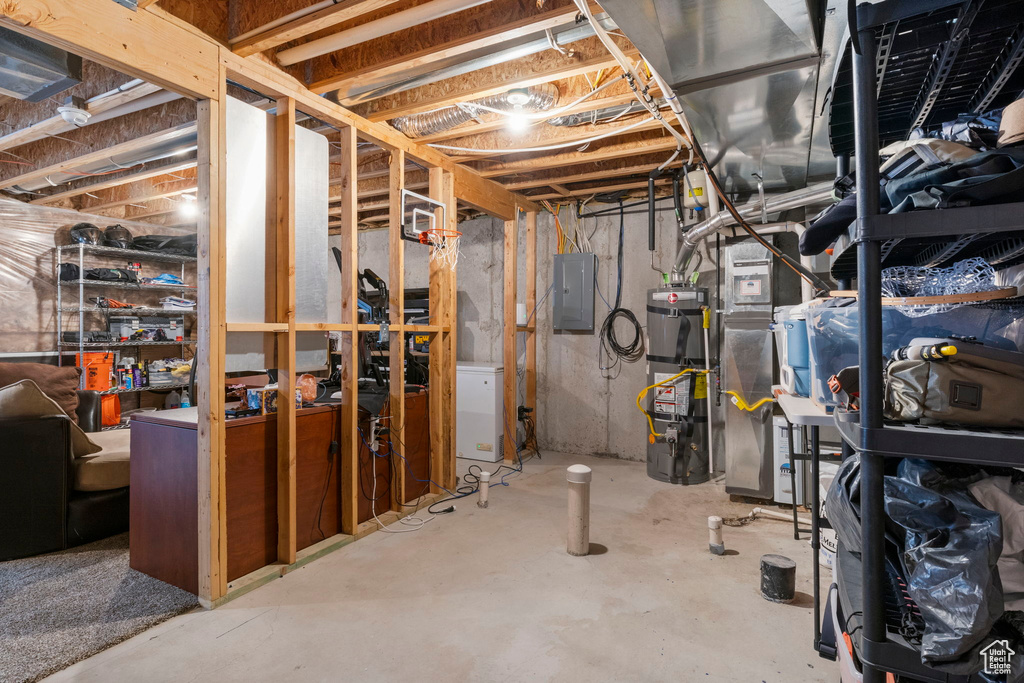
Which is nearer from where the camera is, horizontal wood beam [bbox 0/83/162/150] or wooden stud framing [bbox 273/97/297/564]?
wooden stud framing [bbox 273/97/297/564]

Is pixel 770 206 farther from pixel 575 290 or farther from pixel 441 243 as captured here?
pixel 441 243

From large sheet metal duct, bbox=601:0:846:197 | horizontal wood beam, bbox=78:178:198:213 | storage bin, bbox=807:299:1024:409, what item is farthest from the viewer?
horizontal wood beam, bbox=78:178:198:213

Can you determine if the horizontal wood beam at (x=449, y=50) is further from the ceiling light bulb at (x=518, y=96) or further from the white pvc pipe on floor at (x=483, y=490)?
the white pvc pipe on floor at (x=483, y=490)

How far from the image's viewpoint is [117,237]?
5.66 meters

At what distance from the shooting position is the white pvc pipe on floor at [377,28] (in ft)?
6.90

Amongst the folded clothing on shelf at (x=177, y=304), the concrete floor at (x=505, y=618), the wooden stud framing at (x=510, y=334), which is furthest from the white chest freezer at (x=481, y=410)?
the folded clothing on shelf at (x=177, y=304)

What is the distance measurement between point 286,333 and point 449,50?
5.21 ft

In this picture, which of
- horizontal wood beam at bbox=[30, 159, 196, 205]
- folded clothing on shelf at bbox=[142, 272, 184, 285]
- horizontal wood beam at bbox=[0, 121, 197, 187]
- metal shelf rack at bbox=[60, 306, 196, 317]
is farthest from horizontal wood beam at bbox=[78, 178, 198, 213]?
metal shelf rack at bbox=[60, 306, 196, 317]

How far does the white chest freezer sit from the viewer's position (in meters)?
4.66

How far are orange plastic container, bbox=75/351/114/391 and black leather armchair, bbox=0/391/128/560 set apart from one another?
3.18m

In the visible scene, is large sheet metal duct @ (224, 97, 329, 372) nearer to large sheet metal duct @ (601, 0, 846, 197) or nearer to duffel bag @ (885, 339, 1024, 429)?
large sheet metal duct @ (601, 0, 846, 197)

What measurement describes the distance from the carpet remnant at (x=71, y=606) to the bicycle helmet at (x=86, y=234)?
3.95 metres

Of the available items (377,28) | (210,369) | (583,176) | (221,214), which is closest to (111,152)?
(221,214)

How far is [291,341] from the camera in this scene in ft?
8.57
